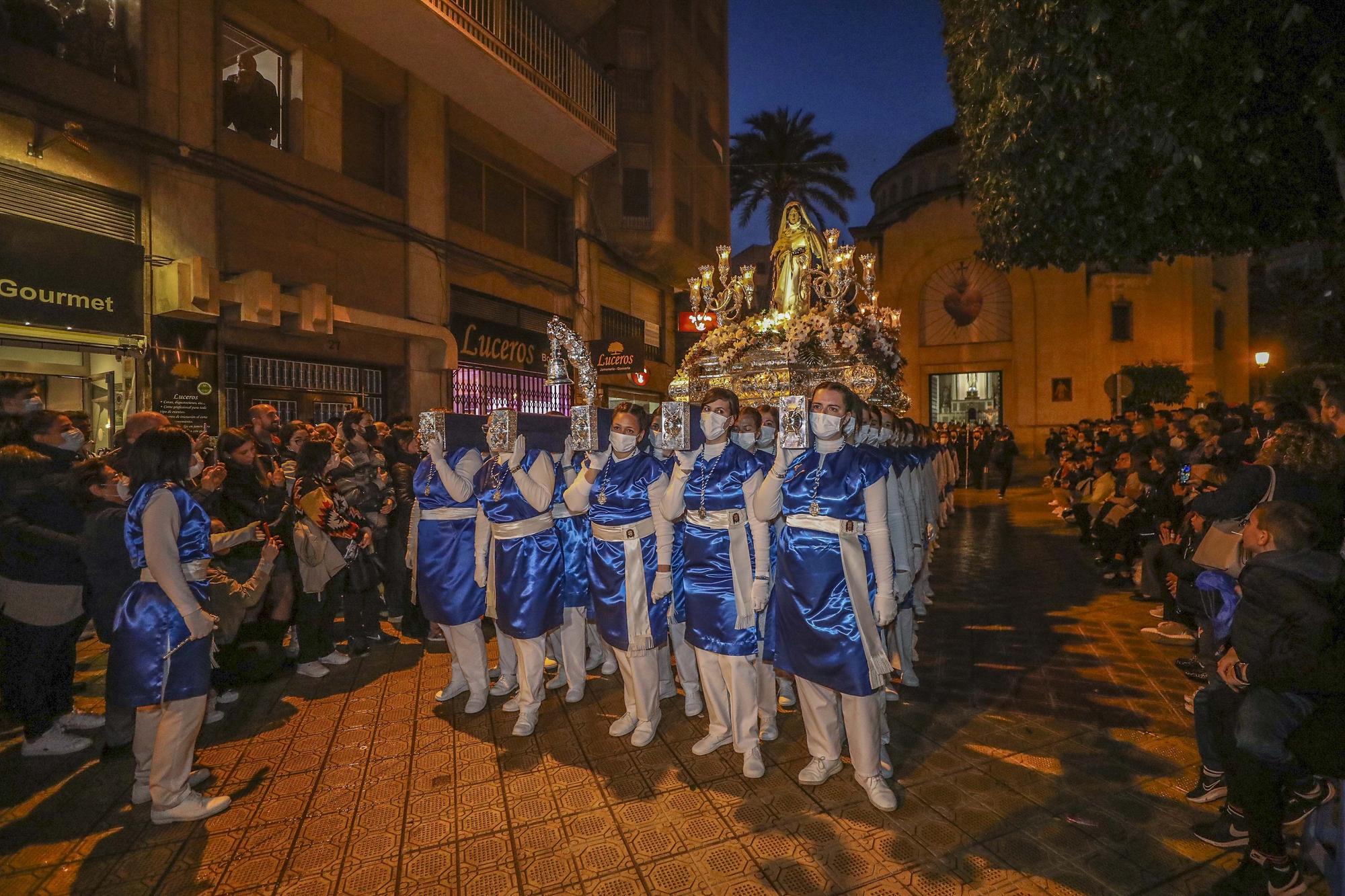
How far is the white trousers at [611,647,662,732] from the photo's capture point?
14.3 feet

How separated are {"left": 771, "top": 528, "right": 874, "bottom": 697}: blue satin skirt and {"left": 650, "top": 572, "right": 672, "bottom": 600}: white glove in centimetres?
76

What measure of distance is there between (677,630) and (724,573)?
1213 millimetres

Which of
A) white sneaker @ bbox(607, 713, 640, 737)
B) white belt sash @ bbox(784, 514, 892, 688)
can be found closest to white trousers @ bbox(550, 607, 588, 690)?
white sneaker @ bbox(607, 713, 640, 737)

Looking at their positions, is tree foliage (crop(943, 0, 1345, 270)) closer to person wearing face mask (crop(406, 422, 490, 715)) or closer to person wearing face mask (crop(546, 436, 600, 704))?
person wearing face mask (crop(546, 436, 600, 704))

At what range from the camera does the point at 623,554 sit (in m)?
4.41

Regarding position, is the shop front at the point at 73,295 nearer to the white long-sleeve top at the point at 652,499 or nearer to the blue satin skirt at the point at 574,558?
the blue satin skirt at the point at 574,558

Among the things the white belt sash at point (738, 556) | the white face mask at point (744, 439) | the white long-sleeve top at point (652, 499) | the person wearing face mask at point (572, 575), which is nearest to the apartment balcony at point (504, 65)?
the person wearing face mask at point (572, 575)

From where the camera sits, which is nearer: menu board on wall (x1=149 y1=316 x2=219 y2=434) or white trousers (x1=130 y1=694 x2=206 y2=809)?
white trousers (x1=130 y1=694 x2=206 y2=809)

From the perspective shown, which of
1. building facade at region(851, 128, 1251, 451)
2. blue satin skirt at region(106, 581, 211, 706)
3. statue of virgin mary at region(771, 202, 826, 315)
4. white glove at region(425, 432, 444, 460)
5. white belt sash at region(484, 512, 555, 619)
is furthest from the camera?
building facade at region(851, 128, 1251, 451)

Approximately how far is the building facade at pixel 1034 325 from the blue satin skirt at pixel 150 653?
92.2ft

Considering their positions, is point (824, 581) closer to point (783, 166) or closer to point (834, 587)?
point (834, 587)

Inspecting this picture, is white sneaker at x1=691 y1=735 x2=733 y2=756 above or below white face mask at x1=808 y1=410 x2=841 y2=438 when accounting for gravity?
below

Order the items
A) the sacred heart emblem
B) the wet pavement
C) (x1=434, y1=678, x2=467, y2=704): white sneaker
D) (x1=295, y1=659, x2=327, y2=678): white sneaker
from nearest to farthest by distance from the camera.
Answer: the wet pavement, (x1=434, y1=678, x2=467, y2=704): white sneaker, (x1=295, y1=659, x2=327, y2=678): white sneaker, the sacred heart emblem

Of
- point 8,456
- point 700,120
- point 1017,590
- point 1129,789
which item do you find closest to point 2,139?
point 8,456
